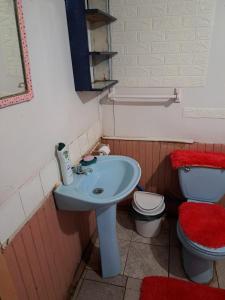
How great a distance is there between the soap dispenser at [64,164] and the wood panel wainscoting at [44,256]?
0.44 feet

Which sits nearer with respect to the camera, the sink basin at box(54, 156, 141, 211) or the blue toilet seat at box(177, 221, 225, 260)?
the sink basin at box(54, 156, 141, 211)

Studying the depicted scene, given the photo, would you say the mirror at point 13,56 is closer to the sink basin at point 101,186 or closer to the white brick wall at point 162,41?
the sink basin at point 101,186

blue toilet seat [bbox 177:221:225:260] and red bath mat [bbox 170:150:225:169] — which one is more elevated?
red bath mat [bbox 170:150:225:169]

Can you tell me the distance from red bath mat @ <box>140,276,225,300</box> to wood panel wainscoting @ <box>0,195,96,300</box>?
1.74 feet

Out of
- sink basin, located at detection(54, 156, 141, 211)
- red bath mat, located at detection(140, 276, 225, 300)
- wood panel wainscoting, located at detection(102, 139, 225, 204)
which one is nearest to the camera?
sink basin, located at detection(54, 156, 141, 211)

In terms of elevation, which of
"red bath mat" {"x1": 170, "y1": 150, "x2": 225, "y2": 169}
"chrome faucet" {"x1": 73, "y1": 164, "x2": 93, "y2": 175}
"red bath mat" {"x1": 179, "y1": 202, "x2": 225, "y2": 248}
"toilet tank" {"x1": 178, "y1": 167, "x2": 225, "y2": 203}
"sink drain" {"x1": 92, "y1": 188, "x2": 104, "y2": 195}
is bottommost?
"red bath mat" {"x1": 179, "y1": 202, "x2": 225, "y2": 248}

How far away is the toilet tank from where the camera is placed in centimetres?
172

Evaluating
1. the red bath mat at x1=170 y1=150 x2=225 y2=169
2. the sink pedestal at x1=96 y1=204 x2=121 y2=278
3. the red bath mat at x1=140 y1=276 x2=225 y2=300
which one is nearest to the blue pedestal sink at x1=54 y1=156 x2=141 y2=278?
the sink pedestal at x1=96 y1=204 x2=121 y2=278

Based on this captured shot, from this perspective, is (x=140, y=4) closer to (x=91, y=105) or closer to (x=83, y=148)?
(x=91, y=105)

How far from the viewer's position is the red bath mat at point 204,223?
4.64ft

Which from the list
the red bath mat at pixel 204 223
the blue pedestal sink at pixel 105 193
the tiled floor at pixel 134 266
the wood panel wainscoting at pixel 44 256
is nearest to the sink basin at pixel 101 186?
the blue pedestal sink at pixel 105 193

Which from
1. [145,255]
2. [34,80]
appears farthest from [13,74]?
[145,255]

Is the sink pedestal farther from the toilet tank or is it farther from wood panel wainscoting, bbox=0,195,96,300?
the toilet tank

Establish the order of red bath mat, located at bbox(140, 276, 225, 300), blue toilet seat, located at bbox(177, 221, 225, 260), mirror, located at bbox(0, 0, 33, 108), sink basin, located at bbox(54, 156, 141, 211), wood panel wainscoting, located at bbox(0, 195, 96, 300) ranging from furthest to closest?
red bath mat, located at bbox(140, 276, 225, 300) → blue toilet seat, located at bbox(177, 221, 225, 260) → sink basin, located at bbox(54, 156, 141, 211) → wood panel wainscoting, located at bbox(0, 195, 96, 300) → mirror, located at bbox(0, 0, 33, 108)
